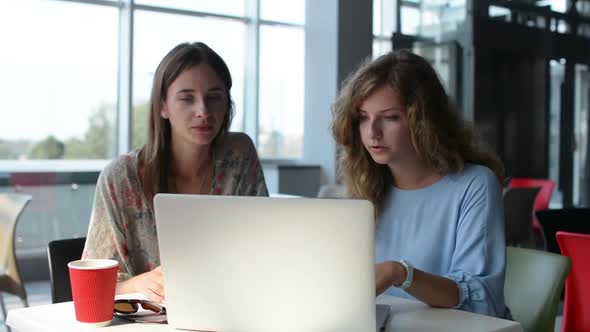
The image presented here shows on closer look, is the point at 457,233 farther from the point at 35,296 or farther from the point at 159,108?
the point at 35,296

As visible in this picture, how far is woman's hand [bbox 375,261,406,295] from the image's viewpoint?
4.47 ft

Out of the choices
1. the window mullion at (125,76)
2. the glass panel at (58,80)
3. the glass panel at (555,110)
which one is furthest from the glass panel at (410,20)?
the glass panel at (58,80)

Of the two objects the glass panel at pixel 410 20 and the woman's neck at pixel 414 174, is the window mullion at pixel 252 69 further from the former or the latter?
the woman's neck at pixel 414 174

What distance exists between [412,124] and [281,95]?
597 centimetres

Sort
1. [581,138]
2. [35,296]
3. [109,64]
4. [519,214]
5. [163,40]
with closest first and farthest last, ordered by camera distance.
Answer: [35,296]
[519,214]
[109,64]
[163,40]
[581,138]

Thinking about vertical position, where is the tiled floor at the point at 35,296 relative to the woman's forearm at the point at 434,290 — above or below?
below

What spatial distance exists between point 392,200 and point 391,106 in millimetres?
262

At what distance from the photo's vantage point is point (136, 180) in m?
1.84

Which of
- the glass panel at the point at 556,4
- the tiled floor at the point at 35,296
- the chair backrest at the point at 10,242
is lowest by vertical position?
the tiled floor at the point at 35,296

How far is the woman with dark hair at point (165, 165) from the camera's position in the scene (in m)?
1.77

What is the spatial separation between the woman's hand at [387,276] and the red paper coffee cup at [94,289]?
0.51 metres

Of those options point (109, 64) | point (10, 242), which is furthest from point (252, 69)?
point (10, 242)

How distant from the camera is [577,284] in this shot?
2.36 metres

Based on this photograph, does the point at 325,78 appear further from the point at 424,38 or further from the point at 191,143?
the point at 191,143
